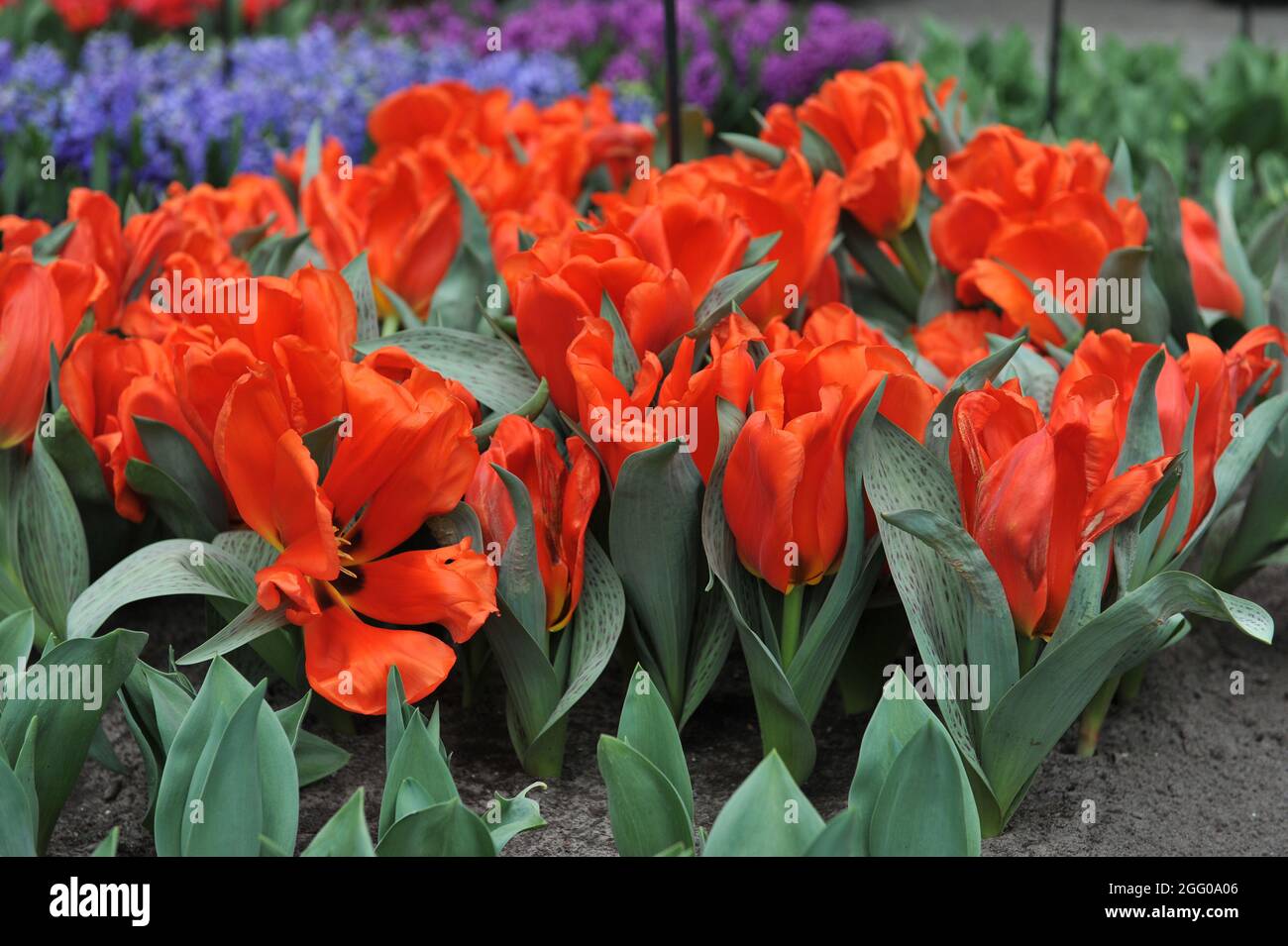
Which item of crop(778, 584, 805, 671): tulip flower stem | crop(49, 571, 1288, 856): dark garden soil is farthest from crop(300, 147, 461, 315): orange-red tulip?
crop(778, 584, 805, 671): tulip flower stem

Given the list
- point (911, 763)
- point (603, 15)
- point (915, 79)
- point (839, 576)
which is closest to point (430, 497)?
point (839, 576)

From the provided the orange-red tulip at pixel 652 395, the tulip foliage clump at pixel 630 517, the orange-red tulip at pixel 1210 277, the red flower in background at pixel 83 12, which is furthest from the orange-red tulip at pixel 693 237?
the red flower in background at pixel 83 12

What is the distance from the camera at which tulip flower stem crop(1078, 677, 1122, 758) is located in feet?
5.14

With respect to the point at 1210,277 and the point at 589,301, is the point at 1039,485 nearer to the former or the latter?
Result: the point at 589,301

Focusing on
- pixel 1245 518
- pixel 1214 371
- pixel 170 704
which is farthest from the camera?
pixel 1245 518

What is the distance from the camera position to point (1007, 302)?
6.22 ft

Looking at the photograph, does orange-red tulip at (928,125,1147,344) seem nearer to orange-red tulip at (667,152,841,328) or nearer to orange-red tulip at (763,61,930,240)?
orange-red tulip at (763,61,930,240)

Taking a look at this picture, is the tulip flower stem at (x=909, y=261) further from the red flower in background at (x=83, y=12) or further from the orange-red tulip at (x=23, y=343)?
the red flower in background at (x=83, y=12)

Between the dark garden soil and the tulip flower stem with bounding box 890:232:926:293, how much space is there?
2.20 feet

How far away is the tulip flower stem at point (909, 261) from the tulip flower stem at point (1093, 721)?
816 mm

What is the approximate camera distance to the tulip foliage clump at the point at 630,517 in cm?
126

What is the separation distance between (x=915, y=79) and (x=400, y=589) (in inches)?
54.4
